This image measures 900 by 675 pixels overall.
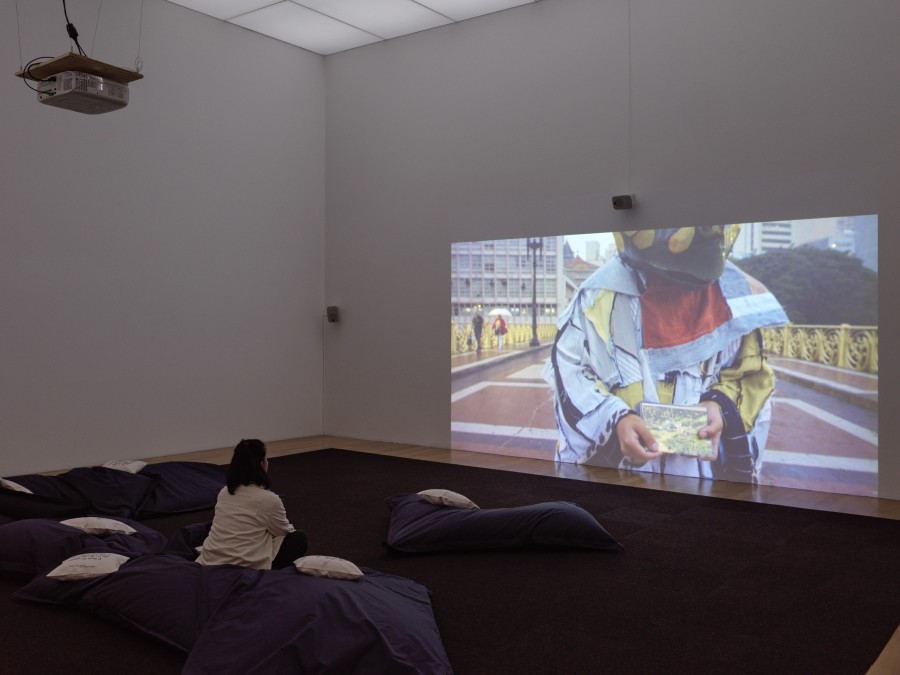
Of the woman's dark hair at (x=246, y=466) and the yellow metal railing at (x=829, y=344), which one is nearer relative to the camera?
the woman's dark hair at (x=246, y=466)

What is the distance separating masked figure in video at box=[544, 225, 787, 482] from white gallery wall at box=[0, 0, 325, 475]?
311 centimetres

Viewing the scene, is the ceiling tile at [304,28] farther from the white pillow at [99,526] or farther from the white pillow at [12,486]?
the white pillow at [99,526]

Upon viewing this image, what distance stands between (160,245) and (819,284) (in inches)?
220

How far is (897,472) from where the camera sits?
5980 mm

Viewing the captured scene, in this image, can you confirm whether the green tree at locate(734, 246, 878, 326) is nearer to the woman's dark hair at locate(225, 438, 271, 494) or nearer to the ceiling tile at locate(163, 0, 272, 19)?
the woman's dark hair at locate(225, 438, 271, 494)

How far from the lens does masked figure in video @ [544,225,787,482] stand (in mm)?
6547


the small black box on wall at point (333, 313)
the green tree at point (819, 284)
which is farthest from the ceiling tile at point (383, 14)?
the green tree at point (819, 284)

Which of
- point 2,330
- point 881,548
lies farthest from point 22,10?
point 881,548

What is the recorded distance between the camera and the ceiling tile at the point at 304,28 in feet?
26.4

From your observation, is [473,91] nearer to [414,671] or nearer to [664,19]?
[664,19]

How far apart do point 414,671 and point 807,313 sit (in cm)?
460

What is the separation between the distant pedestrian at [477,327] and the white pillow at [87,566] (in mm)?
4742

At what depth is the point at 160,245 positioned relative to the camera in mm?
7668

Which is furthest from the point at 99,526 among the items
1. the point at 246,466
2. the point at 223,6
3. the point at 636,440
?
the point at 223,6
